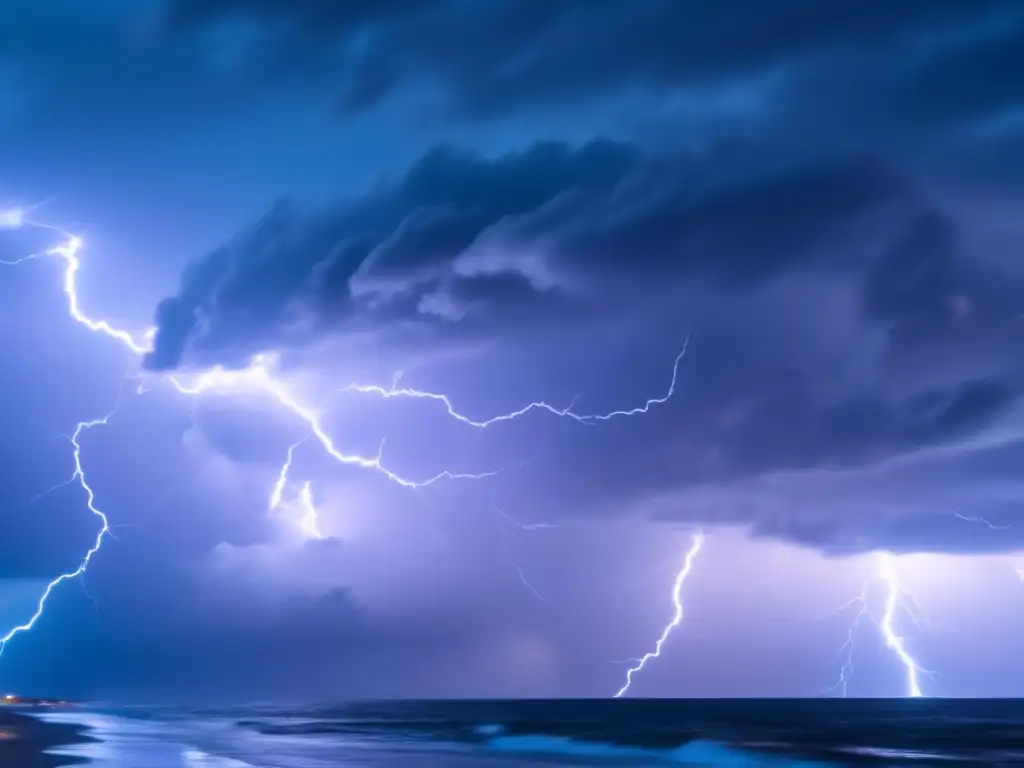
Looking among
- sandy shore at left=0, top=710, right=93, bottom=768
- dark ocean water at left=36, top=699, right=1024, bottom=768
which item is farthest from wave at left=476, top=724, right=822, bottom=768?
sandy shore at left=0, top=710, right=93, bottom=768

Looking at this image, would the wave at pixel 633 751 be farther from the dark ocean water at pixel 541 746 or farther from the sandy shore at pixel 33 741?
the sandy shore at pixel 33 741

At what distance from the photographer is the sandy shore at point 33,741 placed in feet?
83.3

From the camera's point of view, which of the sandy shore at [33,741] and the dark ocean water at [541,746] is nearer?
the sandy shore at [33,741]

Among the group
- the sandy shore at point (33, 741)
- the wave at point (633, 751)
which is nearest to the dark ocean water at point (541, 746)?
the wave at point (633, 751)

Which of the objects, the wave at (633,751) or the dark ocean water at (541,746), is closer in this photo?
the dark ocean water at (541,746)

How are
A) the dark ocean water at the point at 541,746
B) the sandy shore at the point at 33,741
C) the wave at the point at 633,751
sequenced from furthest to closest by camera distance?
the wave at the point at 633,751 < the dark ocean water at the point at 541,746 < the sandy shore at the point at 33,741

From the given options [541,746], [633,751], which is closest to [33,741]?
[541,746]

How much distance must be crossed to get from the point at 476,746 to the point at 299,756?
9.89 metres

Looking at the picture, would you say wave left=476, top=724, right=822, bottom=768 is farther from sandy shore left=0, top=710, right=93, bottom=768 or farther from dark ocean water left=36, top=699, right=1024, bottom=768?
sandy shore left=0, top=710, right=93, bottom=768

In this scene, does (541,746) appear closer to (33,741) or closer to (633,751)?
(633,751)

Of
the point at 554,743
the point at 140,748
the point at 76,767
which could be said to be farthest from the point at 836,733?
the point at 76,767

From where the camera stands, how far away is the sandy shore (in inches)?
999

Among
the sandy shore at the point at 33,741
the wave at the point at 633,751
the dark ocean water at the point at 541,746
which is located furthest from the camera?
the wave at the point at 633,751

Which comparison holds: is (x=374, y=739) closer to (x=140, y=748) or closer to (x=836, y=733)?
(x=140, y=748)
